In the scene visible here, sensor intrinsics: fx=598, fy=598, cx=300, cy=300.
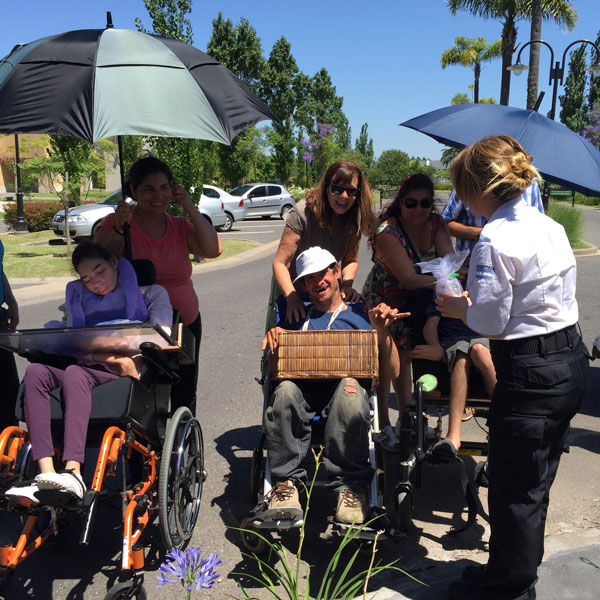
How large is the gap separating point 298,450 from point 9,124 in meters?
2.44

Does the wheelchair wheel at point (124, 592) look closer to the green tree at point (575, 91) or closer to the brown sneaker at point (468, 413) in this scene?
the brown sneaker at point (468, 413)

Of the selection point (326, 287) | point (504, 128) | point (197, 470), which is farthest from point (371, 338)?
point (504, 128)

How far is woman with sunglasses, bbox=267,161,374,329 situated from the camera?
12.8 feet

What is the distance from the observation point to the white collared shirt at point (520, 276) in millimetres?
2334

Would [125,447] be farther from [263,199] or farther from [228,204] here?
[263,199]

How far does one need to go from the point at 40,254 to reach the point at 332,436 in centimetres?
1419

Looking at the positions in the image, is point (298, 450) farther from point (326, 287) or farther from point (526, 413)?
point (526, 413)

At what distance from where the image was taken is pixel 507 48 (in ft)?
83.0

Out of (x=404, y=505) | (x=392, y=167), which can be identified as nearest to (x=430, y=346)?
(x=404, y=505)

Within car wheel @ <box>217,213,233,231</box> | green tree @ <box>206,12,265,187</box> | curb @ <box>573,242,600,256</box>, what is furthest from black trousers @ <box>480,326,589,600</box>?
green tree @ <box>206,12,265,187</box>

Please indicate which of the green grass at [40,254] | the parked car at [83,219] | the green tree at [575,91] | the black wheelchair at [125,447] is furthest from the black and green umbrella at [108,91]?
the green tree at [575,91]

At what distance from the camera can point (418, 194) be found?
3.78 meters

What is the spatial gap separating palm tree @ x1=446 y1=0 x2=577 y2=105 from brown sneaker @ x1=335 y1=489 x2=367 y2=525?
22676 millimetres

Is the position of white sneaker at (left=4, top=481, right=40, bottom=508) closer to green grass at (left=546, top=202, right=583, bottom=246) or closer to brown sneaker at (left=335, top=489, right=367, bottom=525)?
brown sneaker at (left=335, top=489, right=367, bottom=525)
